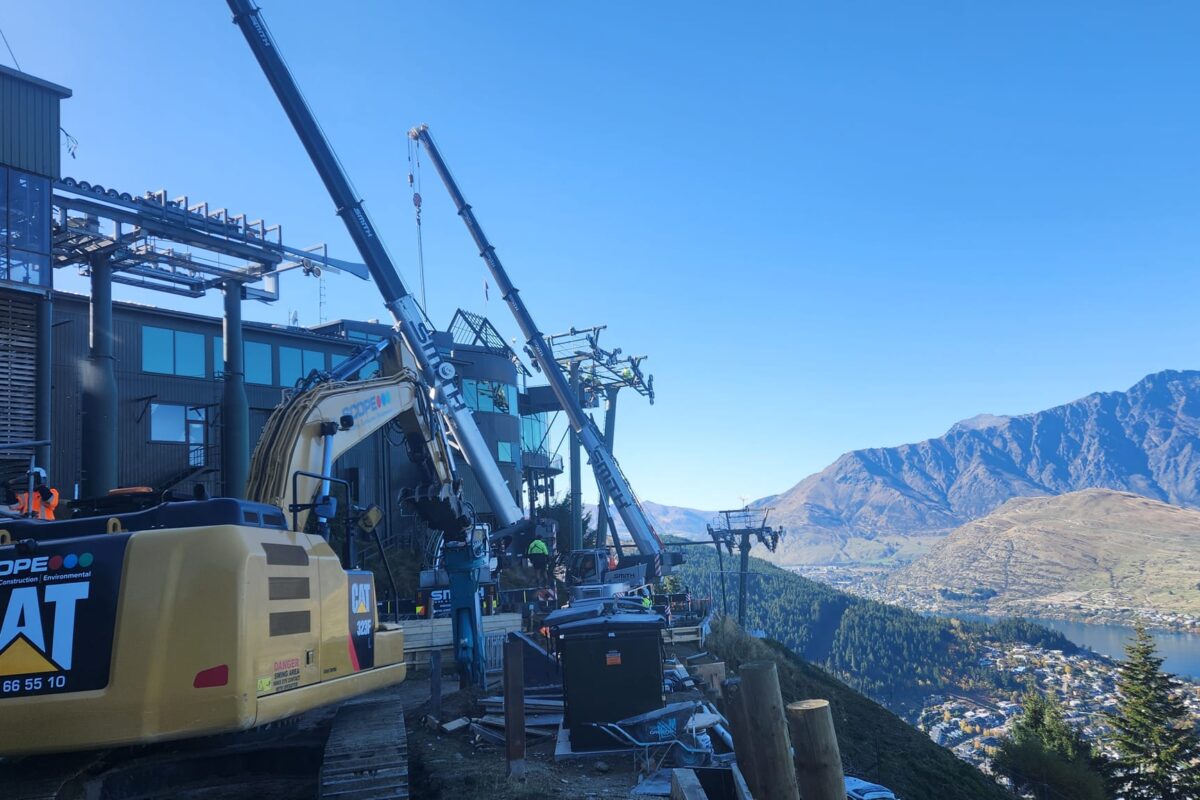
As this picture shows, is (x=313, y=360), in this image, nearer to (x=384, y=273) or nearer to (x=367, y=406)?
(x=384, y=273)

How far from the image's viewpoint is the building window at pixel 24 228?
75.4 feet

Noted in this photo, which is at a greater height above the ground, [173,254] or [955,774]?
[173,254]

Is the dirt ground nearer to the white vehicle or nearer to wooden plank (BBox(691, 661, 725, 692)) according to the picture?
the white vehicle

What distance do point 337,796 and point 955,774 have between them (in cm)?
2557

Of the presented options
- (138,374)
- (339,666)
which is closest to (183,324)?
(138,374)

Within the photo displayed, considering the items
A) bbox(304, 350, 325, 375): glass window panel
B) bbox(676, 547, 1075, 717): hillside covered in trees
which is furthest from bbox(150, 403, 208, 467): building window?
bbox(676, 547, 1075, 717): hillside covered in trees

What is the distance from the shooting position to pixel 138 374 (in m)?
30.6

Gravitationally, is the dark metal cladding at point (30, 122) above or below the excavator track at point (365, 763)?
above

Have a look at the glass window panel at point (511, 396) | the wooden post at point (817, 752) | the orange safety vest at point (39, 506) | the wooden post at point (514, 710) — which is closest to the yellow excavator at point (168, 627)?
the orange safety vest at point (39, 506)

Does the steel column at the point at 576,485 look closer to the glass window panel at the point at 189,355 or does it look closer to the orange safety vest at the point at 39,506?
the glass window panel at the point at 189,355

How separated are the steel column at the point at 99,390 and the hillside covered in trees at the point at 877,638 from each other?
10517 centimetres

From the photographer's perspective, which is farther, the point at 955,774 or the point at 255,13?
the point at 955,774

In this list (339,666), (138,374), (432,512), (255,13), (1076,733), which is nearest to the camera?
(339,666)

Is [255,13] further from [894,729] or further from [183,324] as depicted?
[894,729]
